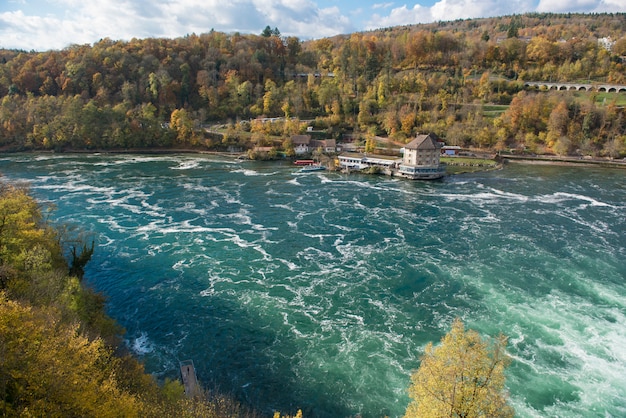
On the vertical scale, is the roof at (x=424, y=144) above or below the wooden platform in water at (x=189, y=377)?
above

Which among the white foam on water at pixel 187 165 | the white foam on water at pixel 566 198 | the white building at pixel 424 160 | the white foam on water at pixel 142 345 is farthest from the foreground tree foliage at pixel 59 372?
the white foam on water at pixel 187 165

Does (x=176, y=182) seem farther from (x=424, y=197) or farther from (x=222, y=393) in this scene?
(x=222, y=393)

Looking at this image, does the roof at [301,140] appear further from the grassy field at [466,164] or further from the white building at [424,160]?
the grassy field at [466,164]

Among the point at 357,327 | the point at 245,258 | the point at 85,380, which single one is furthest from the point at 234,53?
the point at 85,380

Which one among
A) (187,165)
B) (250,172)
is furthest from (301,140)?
(187,165)

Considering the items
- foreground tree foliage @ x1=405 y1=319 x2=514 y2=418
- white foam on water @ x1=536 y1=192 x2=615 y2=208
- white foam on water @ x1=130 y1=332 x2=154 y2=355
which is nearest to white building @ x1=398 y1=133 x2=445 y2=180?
white foam on water @ x1=536 y1=192 x2=615 y2=208

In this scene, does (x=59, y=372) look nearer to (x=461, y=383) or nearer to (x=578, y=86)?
(x=461, y=383)
